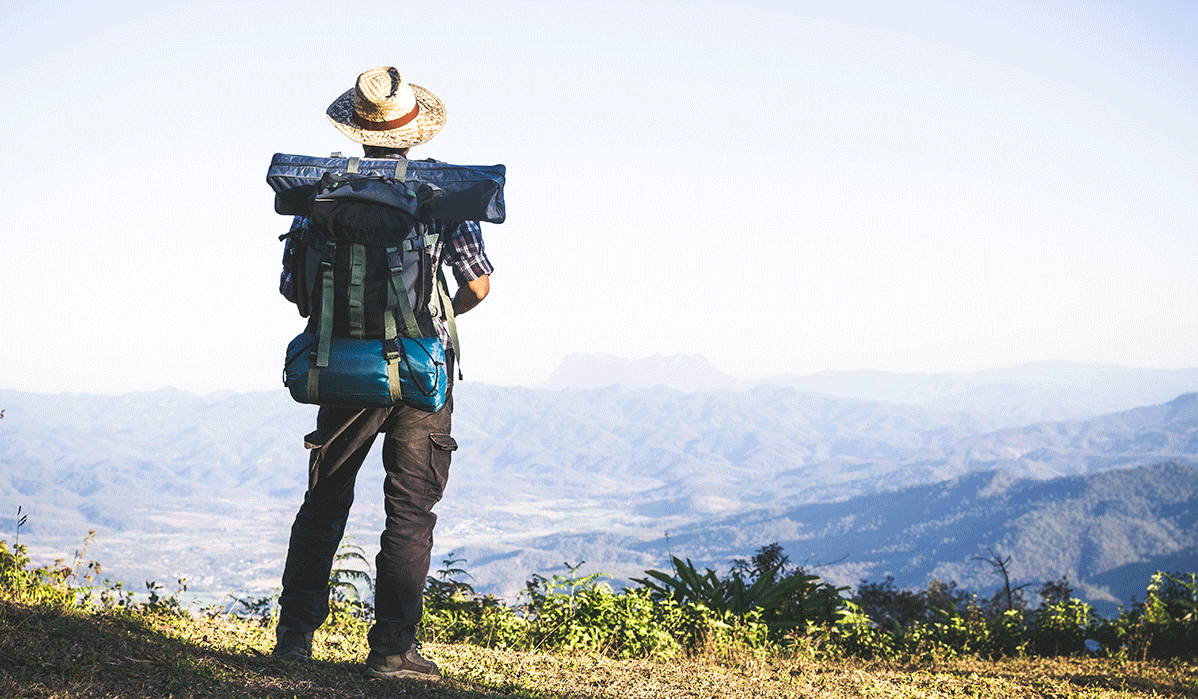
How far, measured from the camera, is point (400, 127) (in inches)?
136

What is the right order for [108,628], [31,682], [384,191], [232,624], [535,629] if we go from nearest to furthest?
[31,682], [384,191], [108,628], [232,624], [535,629]

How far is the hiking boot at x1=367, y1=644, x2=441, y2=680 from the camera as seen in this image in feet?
11.0

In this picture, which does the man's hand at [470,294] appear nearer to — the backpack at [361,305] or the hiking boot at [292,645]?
the backpack at [361,305]

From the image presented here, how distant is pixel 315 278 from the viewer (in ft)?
10.2

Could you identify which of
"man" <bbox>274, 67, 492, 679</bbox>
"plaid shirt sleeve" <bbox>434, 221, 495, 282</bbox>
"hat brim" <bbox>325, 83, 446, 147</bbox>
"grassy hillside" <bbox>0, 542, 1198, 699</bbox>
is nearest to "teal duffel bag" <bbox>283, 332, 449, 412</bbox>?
"man" <bbox>274, 67, 492, 679</bbox>

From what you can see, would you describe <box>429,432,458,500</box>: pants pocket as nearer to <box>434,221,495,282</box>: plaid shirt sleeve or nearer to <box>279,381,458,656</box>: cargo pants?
<box>279,381,458,656</box>: cargo pants

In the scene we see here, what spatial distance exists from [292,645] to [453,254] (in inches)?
70.2

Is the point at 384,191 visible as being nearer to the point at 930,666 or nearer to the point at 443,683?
the point at 443,683

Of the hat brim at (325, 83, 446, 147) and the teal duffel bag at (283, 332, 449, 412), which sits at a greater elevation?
the hat brim at (325, 83, 446, 147)

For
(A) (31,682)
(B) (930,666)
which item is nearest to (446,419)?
(A) (31,682)

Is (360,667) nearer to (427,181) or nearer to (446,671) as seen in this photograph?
(446,671)

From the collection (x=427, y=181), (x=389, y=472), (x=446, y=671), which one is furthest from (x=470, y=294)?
(x=446, y=671)

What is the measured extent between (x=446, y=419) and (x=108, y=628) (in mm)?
1832

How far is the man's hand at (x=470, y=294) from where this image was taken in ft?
11.5
